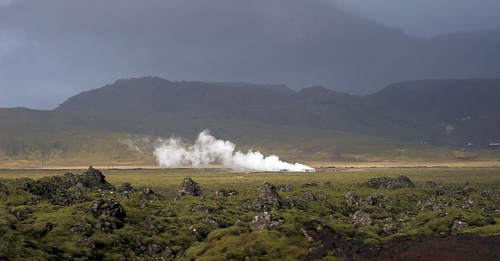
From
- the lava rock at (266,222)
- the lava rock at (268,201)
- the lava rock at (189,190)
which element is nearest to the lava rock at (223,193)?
the lava rock at (189,190)

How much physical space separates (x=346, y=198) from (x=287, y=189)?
1072 inches

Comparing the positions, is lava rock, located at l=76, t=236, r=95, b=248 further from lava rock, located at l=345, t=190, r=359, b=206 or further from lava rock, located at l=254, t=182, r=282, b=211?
lava rock, located at l=345, t=190, r=359, b=206

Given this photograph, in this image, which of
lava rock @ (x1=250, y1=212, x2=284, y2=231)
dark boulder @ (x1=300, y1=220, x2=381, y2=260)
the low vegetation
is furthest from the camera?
lava rock @ (x1=250, y1=212, x2=284, y2=231)

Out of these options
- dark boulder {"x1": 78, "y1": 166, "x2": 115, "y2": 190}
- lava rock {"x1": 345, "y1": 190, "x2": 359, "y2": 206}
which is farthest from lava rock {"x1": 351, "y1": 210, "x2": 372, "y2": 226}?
dark boulder {"x1": 78, "y1": 166, "x2": 115, "y2": 190}

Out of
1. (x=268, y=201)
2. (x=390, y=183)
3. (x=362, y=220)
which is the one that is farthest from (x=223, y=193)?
(x=390, y=183)

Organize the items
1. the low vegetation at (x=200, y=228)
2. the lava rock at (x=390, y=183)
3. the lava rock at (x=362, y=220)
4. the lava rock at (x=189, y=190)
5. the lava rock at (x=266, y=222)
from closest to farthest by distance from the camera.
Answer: the low vegetation at (x=200, y=228), the lava rock at (x=266, y=222), the lava rock at (x=362, y=220), the lava rock at (x=189, y=190), the lava rock at (x=390, y=183)

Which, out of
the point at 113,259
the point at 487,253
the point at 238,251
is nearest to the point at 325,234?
the point at 238,251

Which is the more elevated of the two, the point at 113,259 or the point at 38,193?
the point at 38,193

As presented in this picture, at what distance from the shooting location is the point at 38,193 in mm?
104438

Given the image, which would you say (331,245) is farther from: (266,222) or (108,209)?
(108,209)

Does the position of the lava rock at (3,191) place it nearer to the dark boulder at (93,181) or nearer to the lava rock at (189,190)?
the dark boulder at (93,181)

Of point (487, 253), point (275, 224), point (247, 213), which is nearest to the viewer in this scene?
point (487, 253)

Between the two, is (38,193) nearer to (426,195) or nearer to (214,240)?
(214,240)

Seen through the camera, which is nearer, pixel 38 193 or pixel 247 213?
pixel 247 213
